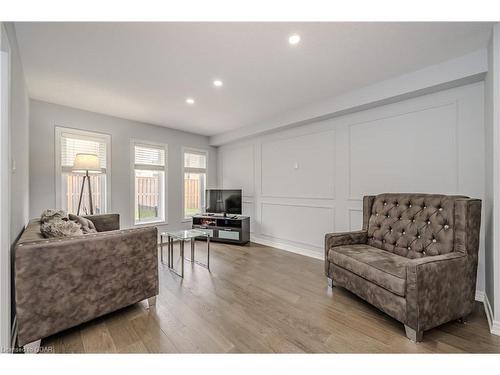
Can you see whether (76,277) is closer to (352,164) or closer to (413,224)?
(413,224)

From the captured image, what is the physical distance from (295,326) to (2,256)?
2.03 metres

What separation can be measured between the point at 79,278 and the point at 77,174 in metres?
2.54

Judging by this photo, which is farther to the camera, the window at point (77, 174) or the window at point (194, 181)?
the window at point (194, 181)

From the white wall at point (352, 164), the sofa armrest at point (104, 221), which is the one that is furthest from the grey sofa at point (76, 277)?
the white wall at point (352, 164)

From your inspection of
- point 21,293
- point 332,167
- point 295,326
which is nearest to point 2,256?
point 21,293

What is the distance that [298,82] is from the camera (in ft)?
8.88

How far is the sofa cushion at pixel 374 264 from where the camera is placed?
1733mm

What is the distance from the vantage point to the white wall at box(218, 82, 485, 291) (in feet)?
7.70

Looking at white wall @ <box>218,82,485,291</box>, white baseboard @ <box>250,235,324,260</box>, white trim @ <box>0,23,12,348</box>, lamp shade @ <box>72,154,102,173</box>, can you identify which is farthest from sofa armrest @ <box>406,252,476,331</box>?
lamp shade @ <box>72,154,102,173</box>

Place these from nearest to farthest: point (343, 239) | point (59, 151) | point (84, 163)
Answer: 1. point (343, 239)
2. point (84, 163)
3. point (59, 151)

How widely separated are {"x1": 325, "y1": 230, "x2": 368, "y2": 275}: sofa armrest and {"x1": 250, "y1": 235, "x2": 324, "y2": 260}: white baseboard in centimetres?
104

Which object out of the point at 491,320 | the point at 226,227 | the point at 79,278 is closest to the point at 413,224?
the point at 491,320

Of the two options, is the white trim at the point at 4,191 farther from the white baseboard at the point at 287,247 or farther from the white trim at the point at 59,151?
the white baseboard at the point at 287,247

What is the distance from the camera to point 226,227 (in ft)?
14.9
